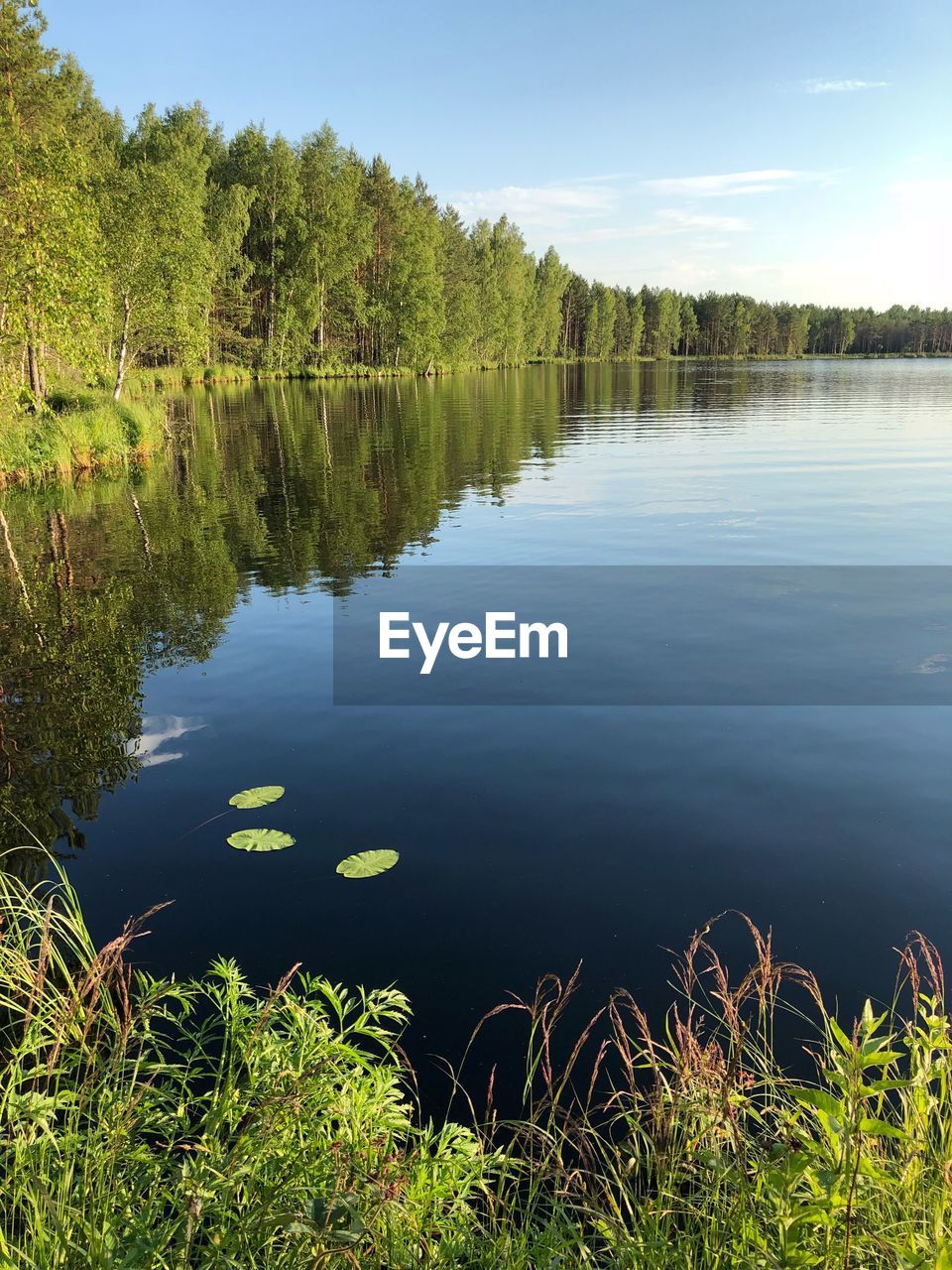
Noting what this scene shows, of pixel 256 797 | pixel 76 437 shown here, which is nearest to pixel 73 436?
pixel 76 437

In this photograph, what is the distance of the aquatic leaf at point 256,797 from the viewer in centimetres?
922

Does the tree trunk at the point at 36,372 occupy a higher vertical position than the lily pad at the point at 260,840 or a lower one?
higher

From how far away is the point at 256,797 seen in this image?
929cm

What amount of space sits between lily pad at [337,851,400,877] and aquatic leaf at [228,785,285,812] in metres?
1.48

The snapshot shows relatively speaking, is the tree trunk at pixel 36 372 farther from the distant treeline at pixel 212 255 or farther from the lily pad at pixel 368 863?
the lily pad at pixel 368 863

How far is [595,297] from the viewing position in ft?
647

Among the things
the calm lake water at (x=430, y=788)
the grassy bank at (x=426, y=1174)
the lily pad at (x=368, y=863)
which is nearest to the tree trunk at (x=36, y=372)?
the calm lake water at (x=430, y=788)

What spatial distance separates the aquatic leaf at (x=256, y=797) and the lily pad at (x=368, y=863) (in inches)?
58.4

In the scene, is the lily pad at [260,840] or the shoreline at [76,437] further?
the shoreline at [76,437]

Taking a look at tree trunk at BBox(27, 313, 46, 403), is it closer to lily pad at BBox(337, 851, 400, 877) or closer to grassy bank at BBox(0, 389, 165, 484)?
grassy bank at BBox(0, 389, 165, 484)

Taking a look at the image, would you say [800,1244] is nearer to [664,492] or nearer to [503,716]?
[503,716]

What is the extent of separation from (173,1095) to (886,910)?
5.89m

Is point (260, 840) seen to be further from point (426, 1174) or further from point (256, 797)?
point (426, 1174)

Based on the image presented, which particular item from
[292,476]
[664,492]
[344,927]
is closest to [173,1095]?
[344,927]
